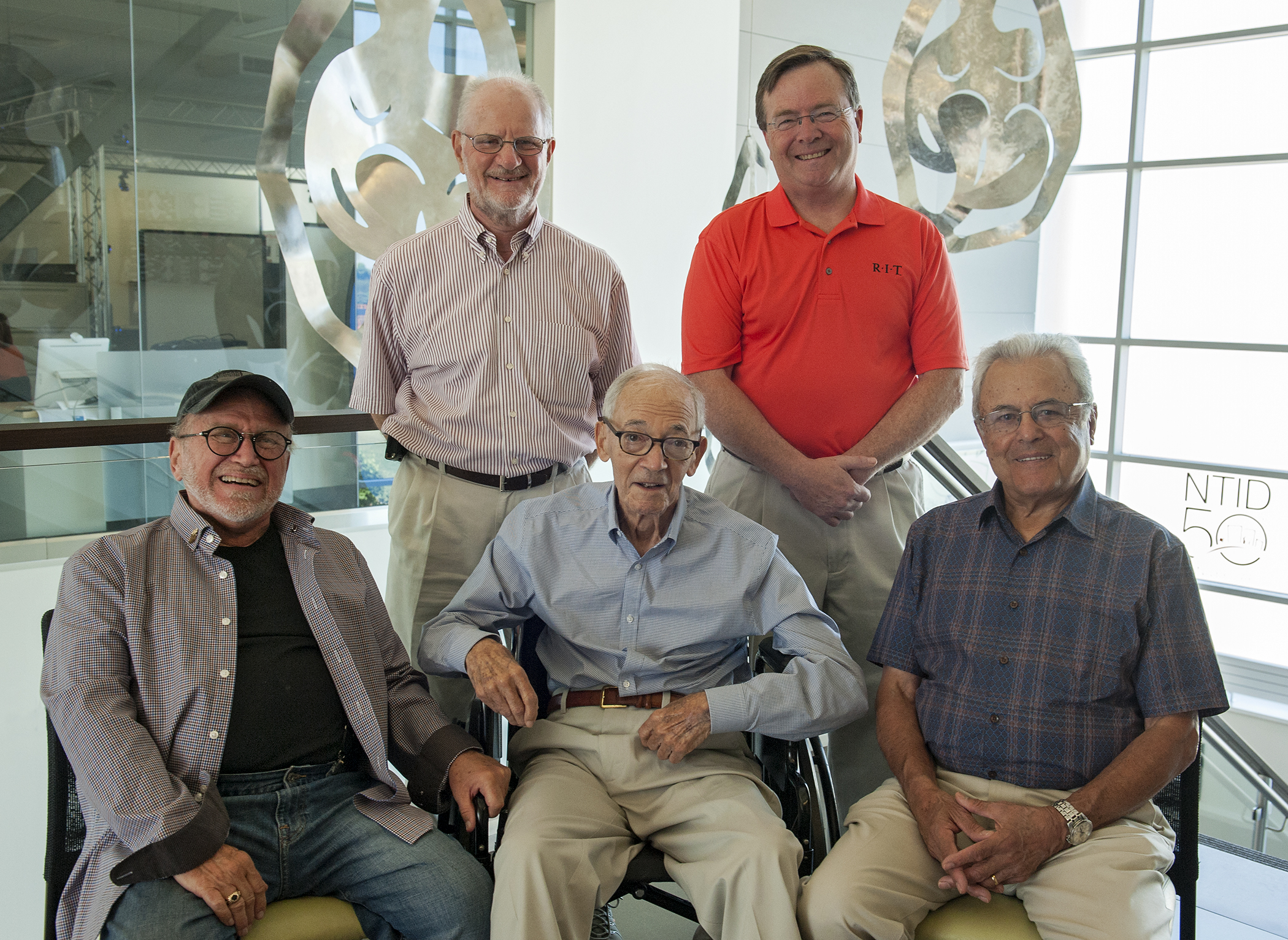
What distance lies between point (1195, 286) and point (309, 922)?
5673 mm

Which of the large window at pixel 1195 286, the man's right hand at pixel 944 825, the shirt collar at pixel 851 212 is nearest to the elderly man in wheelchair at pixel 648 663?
the man's right hand at pixel 944 825

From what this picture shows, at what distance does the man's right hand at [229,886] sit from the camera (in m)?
1.65

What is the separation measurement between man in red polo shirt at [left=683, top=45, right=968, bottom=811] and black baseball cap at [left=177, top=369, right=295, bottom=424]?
1018 millimetres

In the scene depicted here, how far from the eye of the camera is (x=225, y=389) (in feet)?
6.33

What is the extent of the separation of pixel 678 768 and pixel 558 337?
Result: 3.69ft

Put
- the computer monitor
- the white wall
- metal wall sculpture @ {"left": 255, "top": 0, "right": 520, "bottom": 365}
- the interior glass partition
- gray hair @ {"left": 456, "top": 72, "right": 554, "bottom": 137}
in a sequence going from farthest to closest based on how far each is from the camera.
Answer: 1. the white wall
2. metal wall sculpture @ {"left": 255, "top": 0, "right": 520, "bottom": 365}
3. the computer monitor
4. the interior glass partition
5. gray hair @ {"left": 456, "top": 72, "right": 554, "bottom": 137}

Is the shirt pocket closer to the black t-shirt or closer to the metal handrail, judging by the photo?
the black t-shirt

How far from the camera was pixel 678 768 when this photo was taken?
2023 mm

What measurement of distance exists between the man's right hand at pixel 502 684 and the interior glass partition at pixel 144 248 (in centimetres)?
187

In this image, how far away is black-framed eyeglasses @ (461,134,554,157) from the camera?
246cm

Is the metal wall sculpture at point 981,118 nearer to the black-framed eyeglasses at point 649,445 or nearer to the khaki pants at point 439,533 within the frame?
the khaki pants at point 439,533

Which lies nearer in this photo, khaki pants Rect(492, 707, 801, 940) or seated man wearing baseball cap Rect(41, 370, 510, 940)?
seated man wearing baseball cap Rect(41, 370, 510, 940)

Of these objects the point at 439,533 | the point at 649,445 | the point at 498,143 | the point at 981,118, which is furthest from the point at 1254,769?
the point at 498,143

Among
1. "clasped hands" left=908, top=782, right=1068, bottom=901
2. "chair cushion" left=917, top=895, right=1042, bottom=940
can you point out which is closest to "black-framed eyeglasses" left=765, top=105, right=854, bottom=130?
"clasped hands" left=908, top=782, right=1068, bottom=901
